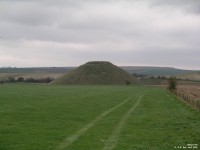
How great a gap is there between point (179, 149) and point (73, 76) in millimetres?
180747

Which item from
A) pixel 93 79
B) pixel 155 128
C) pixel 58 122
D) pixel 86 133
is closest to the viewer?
pixel 86 133

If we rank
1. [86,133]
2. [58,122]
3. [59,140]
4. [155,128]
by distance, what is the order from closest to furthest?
[59,140]
[86,133]
[155,128]
[58,122]

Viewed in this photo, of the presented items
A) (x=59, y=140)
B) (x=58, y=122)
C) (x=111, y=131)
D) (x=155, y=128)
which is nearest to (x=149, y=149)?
(x=59, y=140)

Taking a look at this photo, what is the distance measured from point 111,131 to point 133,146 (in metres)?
4.74

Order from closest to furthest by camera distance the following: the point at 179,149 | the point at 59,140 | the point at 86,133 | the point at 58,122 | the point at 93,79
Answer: the point at 179,149 → the point at 59,140 → the point at 86,133 → the point at 58,122 → the point at 93,79

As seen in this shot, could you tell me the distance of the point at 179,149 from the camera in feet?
54.0

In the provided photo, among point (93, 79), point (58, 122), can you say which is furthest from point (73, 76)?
point (58, 122)

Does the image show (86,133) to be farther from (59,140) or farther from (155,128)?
(155,128)

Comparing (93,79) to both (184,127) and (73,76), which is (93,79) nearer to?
(73,76)

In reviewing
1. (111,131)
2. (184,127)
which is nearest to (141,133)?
(111,131)

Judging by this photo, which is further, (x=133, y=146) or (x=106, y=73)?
(x=106, y=73)

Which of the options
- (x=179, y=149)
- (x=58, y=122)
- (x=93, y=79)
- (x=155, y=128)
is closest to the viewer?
(x=179, y=149)

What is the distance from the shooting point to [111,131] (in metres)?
22.2

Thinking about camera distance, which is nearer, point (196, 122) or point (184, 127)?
point (184, 127)
